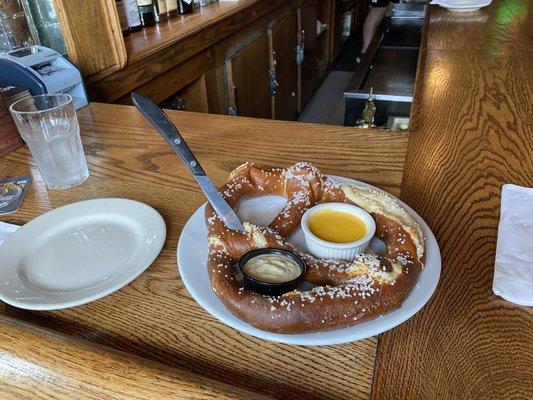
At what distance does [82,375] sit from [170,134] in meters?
0.37

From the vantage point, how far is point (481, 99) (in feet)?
4.00

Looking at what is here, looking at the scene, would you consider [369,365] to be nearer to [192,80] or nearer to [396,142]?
[396,142]

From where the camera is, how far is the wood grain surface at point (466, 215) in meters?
0.47

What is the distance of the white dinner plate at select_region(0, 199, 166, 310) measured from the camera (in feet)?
1.92

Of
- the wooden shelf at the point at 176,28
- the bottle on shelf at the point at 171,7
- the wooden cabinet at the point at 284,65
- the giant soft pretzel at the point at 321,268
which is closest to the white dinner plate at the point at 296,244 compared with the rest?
the giant soft pretzel at the point at 321,268

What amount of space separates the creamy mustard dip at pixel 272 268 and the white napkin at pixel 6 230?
18.1 inches

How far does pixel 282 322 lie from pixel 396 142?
2.09 feet

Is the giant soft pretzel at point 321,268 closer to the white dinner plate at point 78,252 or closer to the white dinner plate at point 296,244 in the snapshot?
the white dinner plate at point 296,244

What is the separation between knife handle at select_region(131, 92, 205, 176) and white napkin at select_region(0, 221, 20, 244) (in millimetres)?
309

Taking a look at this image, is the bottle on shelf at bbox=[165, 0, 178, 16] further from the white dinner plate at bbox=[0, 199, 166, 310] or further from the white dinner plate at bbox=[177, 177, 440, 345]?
the white dinner plate at bbox=[177, 177, 440, 345]

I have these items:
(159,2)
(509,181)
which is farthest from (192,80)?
(509,181)

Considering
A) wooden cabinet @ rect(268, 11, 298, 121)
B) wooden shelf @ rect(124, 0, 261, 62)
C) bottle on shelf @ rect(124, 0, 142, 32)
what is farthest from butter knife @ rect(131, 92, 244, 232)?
wooden cabinet @ rect(268, 11, 298, 121)

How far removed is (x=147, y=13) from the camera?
1.85 meters

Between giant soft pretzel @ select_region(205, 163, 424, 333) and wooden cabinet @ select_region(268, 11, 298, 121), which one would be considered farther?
wooden cabinet @ select_region(268, 11, 298, 121)
